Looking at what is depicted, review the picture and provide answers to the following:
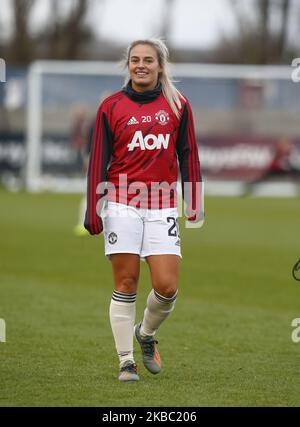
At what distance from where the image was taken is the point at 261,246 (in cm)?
1783

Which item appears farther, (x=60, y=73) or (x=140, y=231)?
(x=60, y=73)

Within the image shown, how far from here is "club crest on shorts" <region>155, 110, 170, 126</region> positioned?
728 centimetres

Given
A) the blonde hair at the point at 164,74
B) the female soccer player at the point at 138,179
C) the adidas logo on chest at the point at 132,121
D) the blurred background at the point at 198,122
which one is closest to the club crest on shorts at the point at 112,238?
the female soccer player at the point at 138,179

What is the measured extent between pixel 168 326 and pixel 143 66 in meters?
3.35

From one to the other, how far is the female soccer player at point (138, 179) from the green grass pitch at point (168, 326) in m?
0.53

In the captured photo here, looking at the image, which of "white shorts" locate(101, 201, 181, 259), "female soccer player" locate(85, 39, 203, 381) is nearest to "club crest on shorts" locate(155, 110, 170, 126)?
"female soccer player" locate(85, 39, 203, 381)

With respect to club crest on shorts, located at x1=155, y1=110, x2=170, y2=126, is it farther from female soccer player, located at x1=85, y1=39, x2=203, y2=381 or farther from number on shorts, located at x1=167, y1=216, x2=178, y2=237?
number on shorts, located at x1=167, y1=216, x2=178, y2=237

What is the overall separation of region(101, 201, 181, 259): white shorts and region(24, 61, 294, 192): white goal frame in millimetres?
24777

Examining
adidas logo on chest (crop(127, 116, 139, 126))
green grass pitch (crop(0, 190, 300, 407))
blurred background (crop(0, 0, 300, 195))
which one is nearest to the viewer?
green grass pitch (crop(0, 190, 300, 407))

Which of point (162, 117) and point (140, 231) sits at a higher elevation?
point (162, 117)

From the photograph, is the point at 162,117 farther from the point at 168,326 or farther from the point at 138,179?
the point at 168,326

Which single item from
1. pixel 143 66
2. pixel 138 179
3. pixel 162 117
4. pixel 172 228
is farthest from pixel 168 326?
pixel 143 66

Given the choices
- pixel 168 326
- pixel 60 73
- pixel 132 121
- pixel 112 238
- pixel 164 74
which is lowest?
pixel 168 326

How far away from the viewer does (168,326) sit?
993 centimetres
